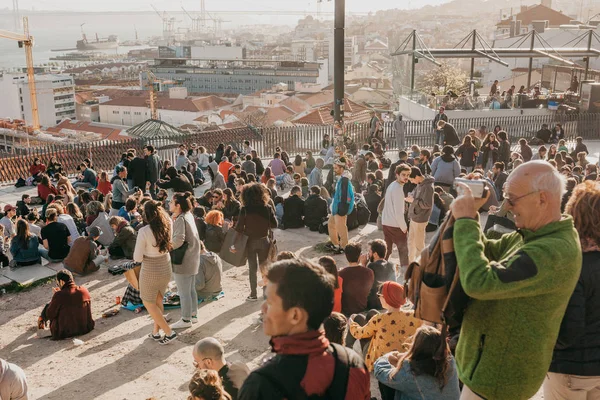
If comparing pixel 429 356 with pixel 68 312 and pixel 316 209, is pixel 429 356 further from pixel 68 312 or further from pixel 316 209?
pixel 316 209

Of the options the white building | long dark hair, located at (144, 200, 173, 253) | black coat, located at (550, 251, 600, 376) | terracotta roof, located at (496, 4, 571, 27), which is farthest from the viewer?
the white building

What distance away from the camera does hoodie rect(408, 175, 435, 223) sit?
780 cm

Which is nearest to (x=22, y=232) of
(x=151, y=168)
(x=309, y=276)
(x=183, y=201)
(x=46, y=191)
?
(x=46, y=191)

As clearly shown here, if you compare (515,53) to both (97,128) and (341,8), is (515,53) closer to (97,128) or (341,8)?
(341,8)

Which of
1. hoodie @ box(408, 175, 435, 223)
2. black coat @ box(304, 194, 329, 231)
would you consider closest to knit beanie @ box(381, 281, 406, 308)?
hoodie @ box(408, 175, 435, 223)

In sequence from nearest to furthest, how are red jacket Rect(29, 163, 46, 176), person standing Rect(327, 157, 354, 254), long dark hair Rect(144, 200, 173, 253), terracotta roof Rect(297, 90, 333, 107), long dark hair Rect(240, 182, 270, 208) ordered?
long dark hair Rect(144, 200, 173, 253)
long dark hair Rect(240, 182, 270, 208)
person standing Rect(327, 157, 354, 254)
red jacket Rect(29, 163, 46, 176)
terracotta roof Rect(297, 90, 333, 107)

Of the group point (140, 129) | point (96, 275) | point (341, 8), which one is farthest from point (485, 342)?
point (140, 129)

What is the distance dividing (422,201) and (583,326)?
199 inches

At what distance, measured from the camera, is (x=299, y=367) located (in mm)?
2287

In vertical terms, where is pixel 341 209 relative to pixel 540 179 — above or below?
below

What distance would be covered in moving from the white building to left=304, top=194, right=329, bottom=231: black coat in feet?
441

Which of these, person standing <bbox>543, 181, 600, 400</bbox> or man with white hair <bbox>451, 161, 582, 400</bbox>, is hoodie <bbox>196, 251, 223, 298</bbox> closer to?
person standing <bbox>543, 181, 600, 400</bbox>

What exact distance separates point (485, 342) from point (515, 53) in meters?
26.8

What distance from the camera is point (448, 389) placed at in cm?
385
